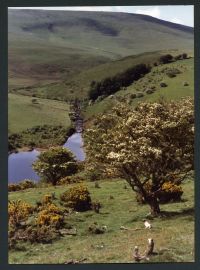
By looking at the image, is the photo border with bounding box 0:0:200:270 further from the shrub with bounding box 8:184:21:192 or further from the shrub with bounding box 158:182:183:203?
the shrub with bounding box 158:182:183:203

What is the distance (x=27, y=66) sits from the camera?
9.68 meters

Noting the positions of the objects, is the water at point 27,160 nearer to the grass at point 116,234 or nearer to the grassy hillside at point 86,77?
the grass at point 116,234

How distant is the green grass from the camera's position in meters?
9.48

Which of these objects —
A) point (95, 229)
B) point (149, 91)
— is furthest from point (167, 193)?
point (149, 91)

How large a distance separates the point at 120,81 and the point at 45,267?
2.89 metres

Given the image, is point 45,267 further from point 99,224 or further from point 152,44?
point 152,44

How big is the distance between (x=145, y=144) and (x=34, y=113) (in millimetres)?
1673

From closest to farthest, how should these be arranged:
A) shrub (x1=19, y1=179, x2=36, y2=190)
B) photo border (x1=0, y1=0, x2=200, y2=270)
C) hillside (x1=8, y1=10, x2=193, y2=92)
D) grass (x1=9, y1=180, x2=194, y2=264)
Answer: photo border (x1=0, y1=0, x2=200, y2=270), grass (x1=9, y1=180, x2=194, y2=264), shrub (x1=19, y1=179, x2=36, y2=190), hillside (x1=8, y1=10, x2=193, y2=92)

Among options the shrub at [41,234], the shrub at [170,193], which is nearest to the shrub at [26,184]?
the shrub at [41,234]

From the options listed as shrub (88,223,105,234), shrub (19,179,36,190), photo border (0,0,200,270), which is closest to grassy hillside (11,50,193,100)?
photo border (0,0,200,270)

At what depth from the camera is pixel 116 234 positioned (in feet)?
31.4

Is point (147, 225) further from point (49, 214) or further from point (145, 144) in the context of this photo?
point (49, 214)

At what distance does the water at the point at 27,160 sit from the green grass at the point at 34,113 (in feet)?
0.93

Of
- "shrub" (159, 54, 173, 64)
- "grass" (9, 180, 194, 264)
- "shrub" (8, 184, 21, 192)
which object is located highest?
"shrub" (159, 54, 173, 64)
